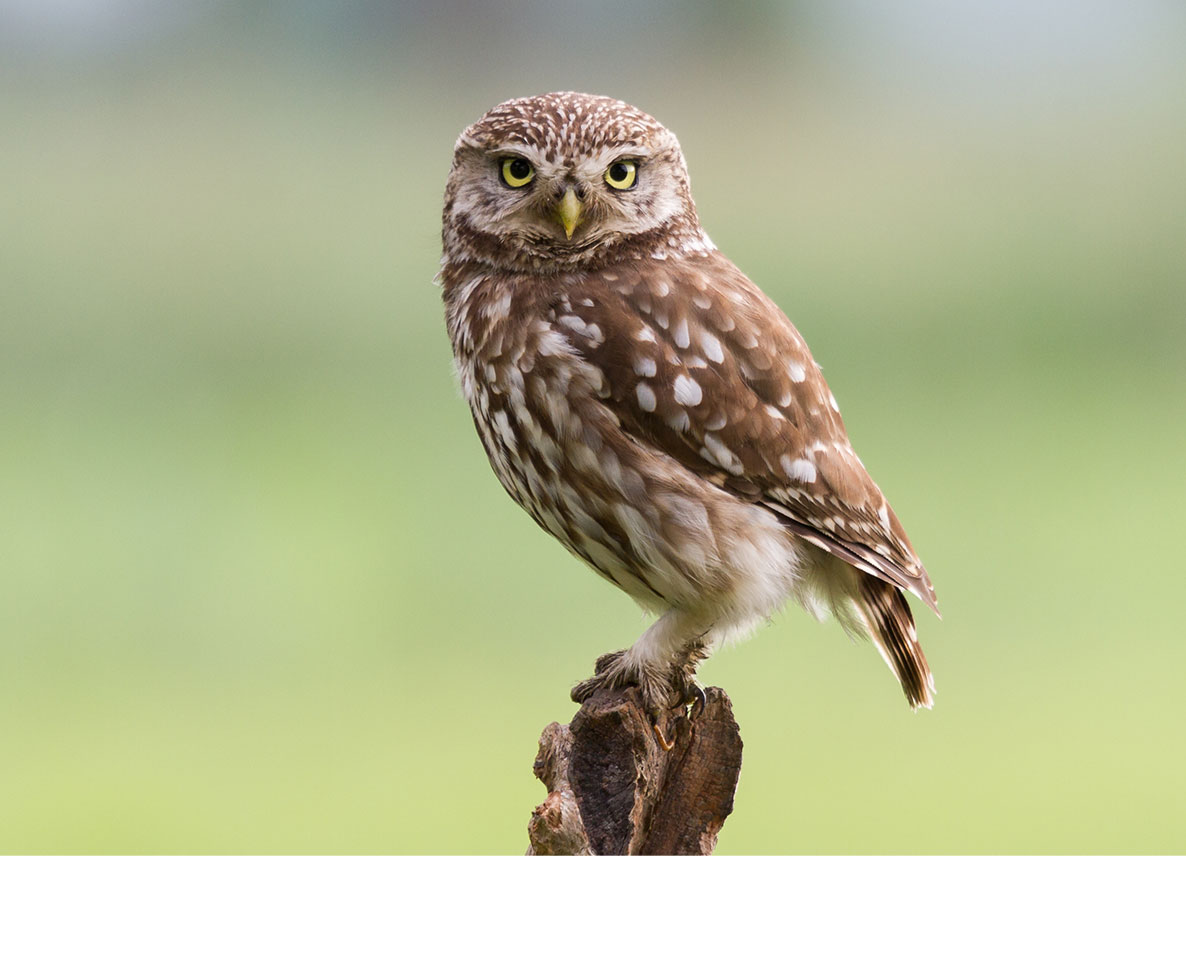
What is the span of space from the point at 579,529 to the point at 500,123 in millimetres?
530

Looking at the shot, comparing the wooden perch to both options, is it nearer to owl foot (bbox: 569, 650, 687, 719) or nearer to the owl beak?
owl foot (bbox: 569, 650, 687, 719)

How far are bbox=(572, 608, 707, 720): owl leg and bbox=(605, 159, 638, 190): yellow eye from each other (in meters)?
0.57

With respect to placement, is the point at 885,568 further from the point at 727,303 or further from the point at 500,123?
the point at 500,123

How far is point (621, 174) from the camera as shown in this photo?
160 cm

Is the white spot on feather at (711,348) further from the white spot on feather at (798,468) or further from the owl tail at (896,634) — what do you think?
the owl tail at (896,634)

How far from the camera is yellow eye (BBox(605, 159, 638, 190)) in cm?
159

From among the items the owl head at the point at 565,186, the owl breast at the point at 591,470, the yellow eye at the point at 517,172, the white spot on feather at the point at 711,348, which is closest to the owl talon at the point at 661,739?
the owl breast at the point at 591,470

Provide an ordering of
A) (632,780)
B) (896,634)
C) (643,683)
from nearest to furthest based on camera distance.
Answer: (632,780) < (643,683) < (896,634)

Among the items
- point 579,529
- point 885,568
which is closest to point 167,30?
point 579,529

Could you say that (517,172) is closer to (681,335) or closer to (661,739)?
(681,335)

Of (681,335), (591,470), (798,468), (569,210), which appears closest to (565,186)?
(569,210)

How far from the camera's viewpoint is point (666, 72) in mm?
3375

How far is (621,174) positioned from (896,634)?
28.6 inches

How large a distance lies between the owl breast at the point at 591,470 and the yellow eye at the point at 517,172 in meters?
0.12
